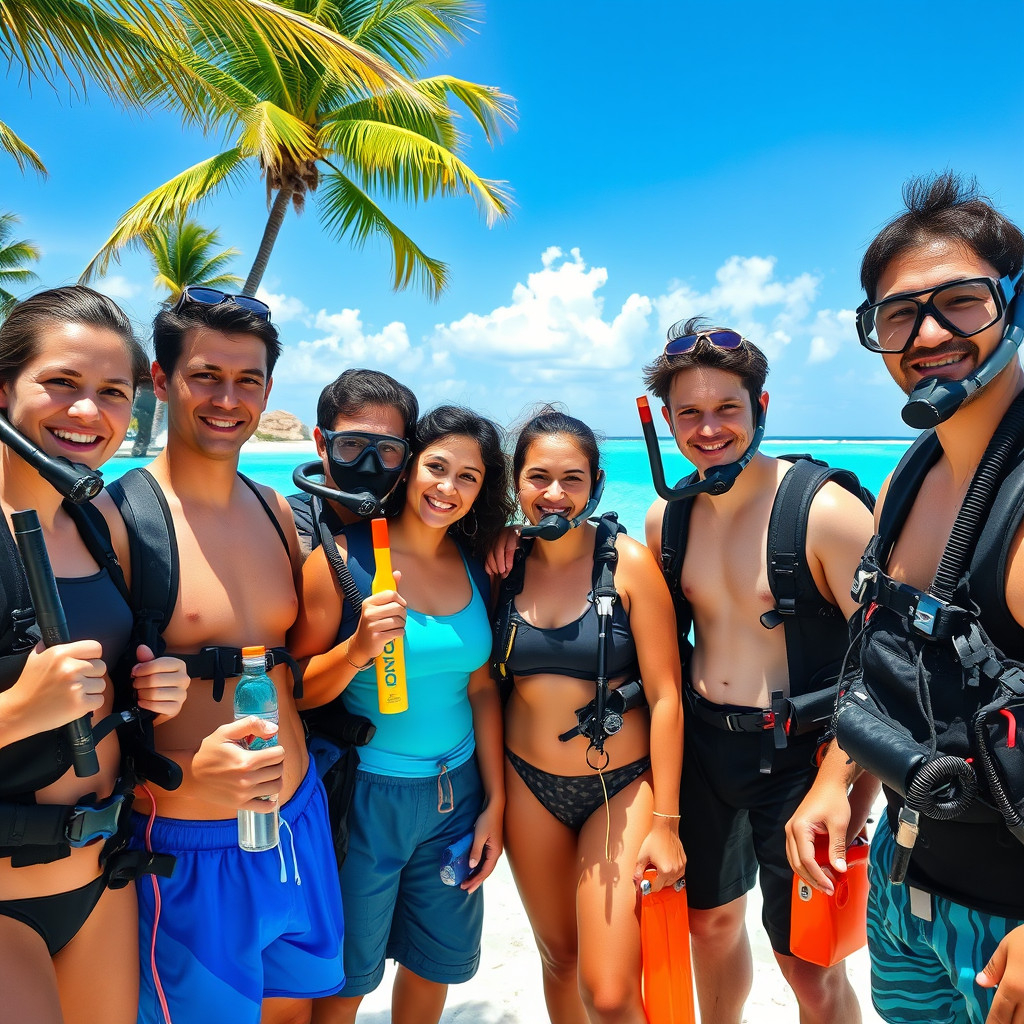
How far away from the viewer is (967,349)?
1.89 metres

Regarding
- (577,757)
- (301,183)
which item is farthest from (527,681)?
(301,183)

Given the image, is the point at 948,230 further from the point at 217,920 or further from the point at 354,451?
the point at 217,920

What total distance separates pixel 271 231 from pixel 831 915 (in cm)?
1351

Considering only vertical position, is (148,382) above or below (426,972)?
above

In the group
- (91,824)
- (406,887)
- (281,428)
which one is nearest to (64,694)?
(91,824)

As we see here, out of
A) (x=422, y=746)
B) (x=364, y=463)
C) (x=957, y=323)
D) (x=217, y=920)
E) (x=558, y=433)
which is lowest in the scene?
(x=217, y=920)

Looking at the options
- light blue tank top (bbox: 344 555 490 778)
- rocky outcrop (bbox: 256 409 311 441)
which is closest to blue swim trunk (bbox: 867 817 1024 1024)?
light blue tank top (bbox: 344 555 490 778)

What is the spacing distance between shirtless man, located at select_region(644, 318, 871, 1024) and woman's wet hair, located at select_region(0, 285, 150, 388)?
6.98 feet

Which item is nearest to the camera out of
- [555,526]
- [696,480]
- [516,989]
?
[555,526]

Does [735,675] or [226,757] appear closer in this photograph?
[226,757]

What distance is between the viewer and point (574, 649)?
2.96 m

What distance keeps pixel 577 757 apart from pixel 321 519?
1442mm

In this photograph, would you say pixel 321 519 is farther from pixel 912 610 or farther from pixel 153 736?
pixel 912 610

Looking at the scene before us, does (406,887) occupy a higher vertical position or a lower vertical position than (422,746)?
lower
